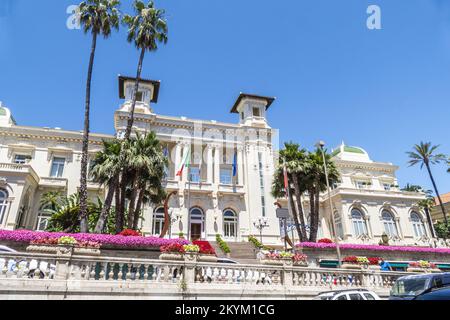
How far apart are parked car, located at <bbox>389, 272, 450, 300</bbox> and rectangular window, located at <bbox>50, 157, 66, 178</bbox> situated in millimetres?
35395

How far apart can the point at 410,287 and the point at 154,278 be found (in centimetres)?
921

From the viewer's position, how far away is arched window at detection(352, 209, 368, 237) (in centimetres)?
3466

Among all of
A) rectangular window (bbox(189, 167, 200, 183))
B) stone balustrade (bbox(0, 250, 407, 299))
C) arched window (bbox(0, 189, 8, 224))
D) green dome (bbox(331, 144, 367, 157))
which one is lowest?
stone balustrade (bbox(0, 250, 407, 299))

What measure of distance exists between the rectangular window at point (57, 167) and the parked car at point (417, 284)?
35.4 meters

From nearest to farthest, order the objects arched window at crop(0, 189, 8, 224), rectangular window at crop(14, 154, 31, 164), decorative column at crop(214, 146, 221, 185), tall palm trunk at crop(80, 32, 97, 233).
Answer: tall palm trunk at crop(80, 32, 97, 233) < arched window at crop(0, 189, 8, 224) < rectangular window at crop(14, 154, 31, 164) < decorative column at crop(214, 146, 221, 185)

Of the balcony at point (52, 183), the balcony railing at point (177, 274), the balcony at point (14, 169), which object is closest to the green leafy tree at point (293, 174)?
the balcony railing at point (177, 274)

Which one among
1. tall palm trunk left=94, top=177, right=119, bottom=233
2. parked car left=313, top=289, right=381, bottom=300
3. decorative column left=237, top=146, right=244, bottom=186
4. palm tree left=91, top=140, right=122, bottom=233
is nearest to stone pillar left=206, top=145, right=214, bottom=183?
decorative column left=237, top=146, right=244, bottom=186

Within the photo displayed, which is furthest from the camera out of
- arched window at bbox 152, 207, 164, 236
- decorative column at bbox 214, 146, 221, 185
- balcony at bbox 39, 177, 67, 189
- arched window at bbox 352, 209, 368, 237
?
decorative column at bbox 214, 146, 221, 185

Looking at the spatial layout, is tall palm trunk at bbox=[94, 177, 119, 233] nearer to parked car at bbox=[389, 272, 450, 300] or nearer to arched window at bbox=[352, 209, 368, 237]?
parked car at bbox=[389, 272, 450, 300]

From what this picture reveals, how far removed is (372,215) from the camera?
35.3 meters
